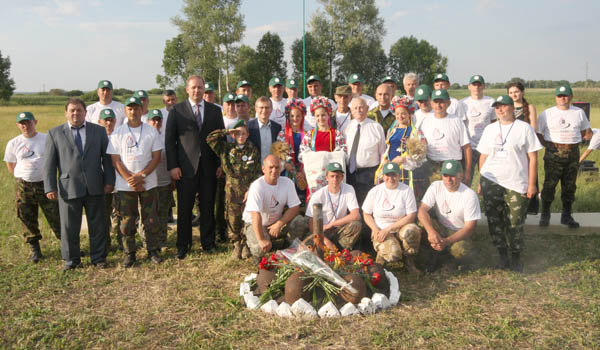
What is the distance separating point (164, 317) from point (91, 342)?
2.20 ft

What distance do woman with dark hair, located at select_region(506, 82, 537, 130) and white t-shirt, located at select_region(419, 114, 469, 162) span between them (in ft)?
4.35

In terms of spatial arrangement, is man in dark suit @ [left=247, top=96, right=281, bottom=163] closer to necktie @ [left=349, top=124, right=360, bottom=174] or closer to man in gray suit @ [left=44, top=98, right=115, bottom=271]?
necktie @ [left=349, top=124, right=360, bottom=174]

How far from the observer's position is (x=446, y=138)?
216 inches

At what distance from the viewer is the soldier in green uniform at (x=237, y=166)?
Result: 18.8 ft

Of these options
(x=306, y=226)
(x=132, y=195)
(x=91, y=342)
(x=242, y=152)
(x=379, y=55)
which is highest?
(x=379, y=55)

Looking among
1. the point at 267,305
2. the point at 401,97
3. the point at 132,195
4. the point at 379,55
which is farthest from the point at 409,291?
the point at 379,55

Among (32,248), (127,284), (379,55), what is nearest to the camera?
(127,284)

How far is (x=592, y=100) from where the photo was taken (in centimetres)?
2981

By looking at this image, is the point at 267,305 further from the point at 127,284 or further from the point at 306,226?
the point at 127,284

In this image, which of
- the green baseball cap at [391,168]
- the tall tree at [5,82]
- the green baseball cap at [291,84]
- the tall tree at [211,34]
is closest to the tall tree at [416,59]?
the tall tree at [211,34]

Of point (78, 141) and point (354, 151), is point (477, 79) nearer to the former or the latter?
point (354, 151)

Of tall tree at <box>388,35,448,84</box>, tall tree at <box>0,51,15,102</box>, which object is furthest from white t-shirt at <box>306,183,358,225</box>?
tall tree at <box>0,51,15,102</box>

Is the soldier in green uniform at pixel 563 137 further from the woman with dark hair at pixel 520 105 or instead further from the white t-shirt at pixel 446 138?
the white t-shirt at pixel 446 138

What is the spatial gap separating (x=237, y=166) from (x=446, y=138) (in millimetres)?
2642
